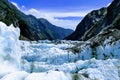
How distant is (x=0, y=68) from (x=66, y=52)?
184 feet

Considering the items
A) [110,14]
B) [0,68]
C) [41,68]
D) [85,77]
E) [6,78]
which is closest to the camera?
[6,78]

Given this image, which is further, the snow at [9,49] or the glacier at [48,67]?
the snow at [9,49]

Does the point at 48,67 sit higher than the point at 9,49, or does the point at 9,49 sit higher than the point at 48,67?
the point at 9,49

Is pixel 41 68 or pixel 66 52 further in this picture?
pixel 66 52

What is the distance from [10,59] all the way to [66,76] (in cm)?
644

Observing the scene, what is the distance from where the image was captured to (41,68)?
72.2 meters

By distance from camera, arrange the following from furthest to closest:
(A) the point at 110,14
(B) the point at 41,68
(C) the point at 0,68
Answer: (A) the point at 110,14
(B) the point at 41,68
(C) the point at 0,68

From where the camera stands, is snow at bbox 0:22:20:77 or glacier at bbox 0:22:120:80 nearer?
glacier at bbox 0:22:120:80

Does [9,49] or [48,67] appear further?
[48,67]

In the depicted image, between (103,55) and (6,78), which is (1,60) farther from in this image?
(103,55)

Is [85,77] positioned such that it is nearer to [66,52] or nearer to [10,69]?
[10,69]

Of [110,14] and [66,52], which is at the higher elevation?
[110,14]

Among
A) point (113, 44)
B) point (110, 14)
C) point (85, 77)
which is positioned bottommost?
point (85, 77)

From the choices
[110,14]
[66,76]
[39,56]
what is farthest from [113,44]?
[110,14]
